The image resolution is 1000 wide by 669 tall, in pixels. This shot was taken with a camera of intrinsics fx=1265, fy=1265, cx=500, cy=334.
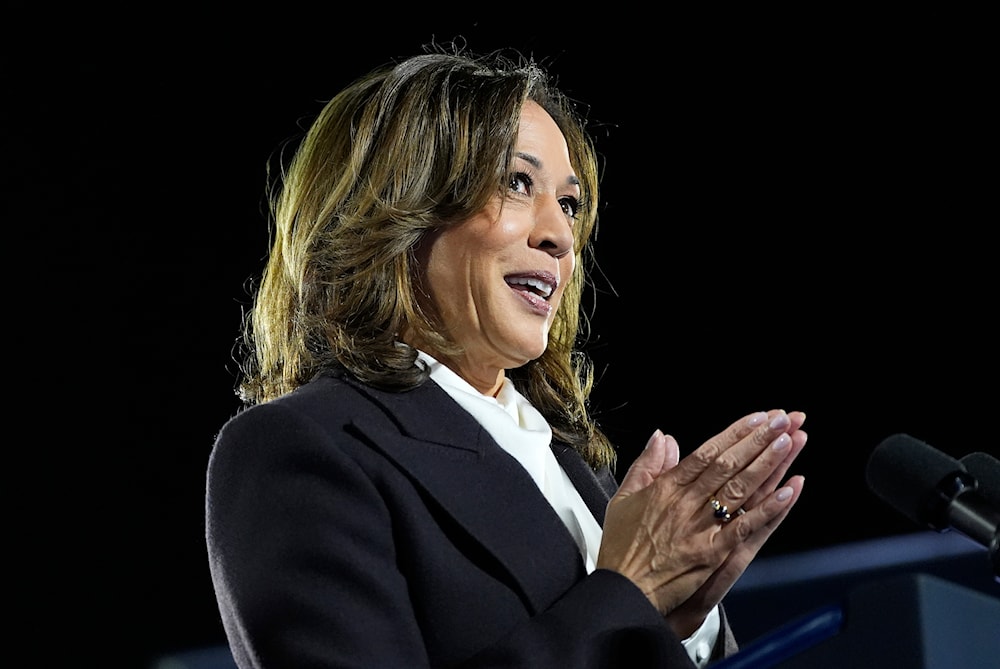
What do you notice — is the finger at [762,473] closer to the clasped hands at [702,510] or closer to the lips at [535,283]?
the clasped hands at [702,510]

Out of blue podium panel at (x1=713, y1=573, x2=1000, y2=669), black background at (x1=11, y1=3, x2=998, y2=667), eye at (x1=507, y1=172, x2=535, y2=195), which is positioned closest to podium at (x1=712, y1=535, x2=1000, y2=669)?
blue podium panel at (x1=713, y1=573, x2=1000, y2=669)

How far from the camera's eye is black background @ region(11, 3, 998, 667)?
2.86m

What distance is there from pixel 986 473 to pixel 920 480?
0.06 meters

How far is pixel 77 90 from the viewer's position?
2891mm

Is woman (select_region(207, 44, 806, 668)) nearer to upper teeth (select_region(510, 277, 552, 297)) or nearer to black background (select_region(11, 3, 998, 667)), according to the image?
upper teeth (select_region(510, 277, 552, 297))

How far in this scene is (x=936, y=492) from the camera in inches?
40.5

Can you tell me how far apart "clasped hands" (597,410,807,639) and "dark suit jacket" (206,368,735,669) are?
60 mm

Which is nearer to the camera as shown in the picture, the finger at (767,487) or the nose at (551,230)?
the finger at (767,487)

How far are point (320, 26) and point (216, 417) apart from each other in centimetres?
101

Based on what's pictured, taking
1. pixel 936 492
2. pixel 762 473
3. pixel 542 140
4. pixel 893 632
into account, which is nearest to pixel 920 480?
pixel 936 492

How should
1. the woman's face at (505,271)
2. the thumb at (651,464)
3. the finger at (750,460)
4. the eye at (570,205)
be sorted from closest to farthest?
the finger at (750,460) < the thumb at (651,464) < the woman's face at (505,271) < the eye at (570,205)

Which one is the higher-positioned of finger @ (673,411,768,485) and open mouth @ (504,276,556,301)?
open mouth @ (504,276,556,301)

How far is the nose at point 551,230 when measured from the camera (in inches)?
65.1

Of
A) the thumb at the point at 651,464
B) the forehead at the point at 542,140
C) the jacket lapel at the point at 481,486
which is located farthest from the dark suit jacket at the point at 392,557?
the forehead at the point at 542,140
